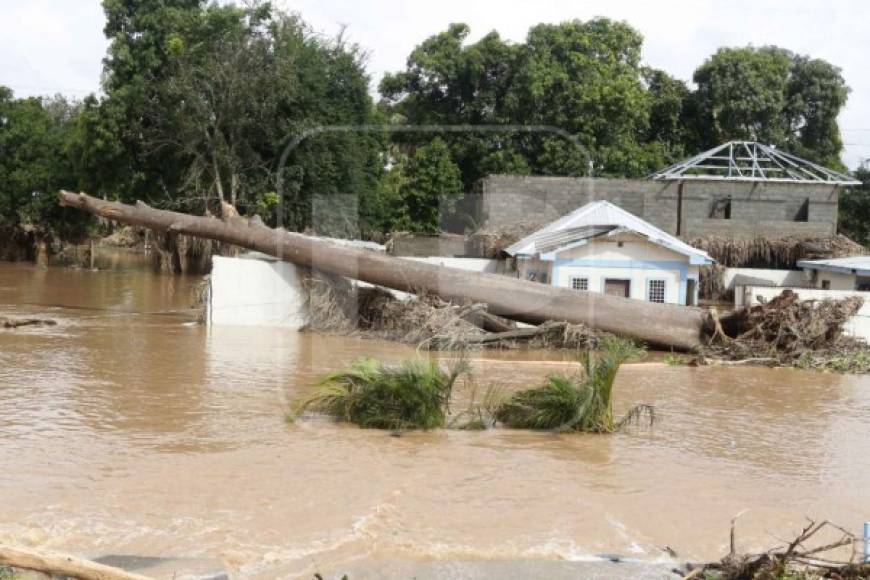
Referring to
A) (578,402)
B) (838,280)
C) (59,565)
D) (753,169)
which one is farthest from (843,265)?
(59,565)

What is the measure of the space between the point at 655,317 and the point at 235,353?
779 cm

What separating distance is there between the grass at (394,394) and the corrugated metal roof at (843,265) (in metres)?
16.5

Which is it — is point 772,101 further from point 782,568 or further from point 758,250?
point 782,568

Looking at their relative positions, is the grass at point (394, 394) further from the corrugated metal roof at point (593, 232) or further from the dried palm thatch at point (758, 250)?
the dried palm thatch at point (758, 250)

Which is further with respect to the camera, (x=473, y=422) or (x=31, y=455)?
(x=473, y=422)

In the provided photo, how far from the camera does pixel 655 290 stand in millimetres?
22016

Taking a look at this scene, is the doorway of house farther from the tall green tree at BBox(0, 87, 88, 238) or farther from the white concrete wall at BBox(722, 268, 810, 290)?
the tall green tree at BBox(0, 87, 88, 238)

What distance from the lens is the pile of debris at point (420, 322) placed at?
17.0 m

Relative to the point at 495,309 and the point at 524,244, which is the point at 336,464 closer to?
the point at 495,309

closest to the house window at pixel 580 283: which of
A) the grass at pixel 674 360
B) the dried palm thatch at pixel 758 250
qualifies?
the grass at pixel 674 360

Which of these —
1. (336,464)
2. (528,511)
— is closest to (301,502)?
(336,464)

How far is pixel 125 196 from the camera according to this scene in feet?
118

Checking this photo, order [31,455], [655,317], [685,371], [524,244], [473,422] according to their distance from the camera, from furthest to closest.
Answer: [524,244] < [655,317] < [685,371] < [473,422] < [31,455]

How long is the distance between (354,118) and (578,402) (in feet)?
88.1
